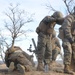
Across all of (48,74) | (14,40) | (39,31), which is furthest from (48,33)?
(14,40)

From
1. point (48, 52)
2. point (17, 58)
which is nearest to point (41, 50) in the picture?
point (48, 52)

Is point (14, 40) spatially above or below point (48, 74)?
above

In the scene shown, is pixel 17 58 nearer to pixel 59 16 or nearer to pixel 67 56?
pixel 67 56

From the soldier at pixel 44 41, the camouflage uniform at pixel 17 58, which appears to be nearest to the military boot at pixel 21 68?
the camouflage uniform at pixel 17 58

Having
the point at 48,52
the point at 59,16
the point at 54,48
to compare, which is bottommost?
the point at 48,52

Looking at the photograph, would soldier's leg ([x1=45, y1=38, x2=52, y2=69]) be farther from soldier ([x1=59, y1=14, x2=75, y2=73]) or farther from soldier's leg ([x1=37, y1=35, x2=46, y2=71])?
soldier ([x1=59, y1=14, x2=75, y2=73])

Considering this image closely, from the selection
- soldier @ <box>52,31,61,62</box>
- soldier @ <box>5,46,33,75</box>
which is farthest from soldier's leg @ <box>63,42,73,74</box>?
soldier @ <box>52,31,61,62</box>

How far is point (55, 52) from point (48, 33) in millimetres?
1190

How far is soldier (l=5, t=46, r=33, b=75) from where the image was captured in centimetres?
1046

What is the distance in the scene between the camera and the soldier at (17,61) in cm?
1046

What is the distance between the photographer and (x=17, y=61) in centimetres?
1099

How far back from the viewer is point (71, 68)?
10969mm

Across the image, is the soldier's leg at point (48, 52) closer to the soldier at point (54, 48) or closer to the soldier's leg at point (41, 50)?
the soldier's leg at point (41, 50)

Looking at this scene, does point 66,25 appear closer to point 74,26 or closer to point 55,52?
point 74,26
